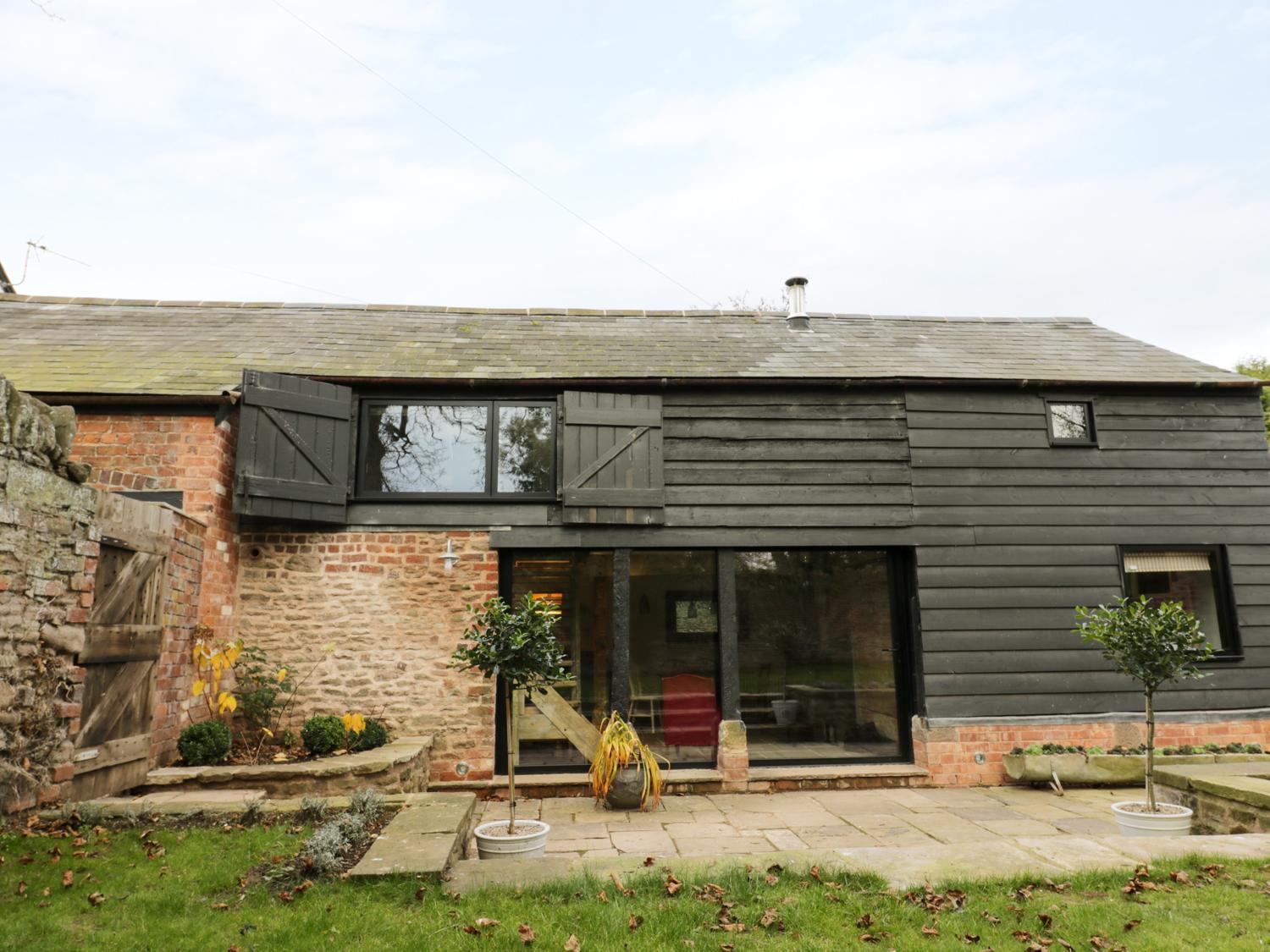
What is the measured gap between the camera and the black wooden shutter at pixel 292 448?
266 inches

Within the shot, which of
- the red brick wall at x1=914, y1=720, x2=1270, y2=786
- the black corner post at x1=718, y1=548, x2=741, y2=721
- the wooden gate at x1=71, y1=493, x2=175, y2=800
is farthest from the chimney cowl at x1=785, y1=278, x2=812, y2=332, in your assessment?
the wooden gate at x1=71, y1=493, x2=175, y2=800

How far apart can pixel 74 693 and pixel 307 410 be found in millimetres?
3140

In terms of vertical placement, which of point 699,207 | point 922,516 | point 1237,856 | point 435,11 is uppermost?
point 699,207

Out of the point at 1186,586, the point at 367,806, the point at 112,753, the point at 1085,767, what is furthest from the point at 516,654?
the point at 1186,586

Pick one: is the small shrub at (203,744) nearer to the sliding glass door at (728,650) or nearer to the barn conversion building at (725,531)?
the barn conversion building at (725,531)

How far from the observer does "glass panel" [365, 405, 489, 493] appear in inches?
294

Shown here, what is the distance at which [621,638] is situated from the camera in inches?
290

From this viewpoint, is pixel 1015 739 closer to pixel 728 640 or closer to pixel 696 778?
pixel 728 640

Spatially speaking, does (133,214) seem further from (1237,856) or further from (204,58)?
(1237,856)

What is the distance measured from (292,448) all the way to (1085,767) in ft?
26.3

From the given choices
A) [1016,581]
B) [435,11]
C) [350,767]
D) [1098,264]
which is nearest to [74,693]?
[350,767]

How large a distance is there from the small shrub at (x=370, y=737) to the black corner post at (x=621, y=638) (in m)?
2.12

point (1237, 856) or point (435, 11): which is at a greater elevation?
point (435, 11)

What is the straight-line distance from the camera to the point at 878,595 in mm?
7961
